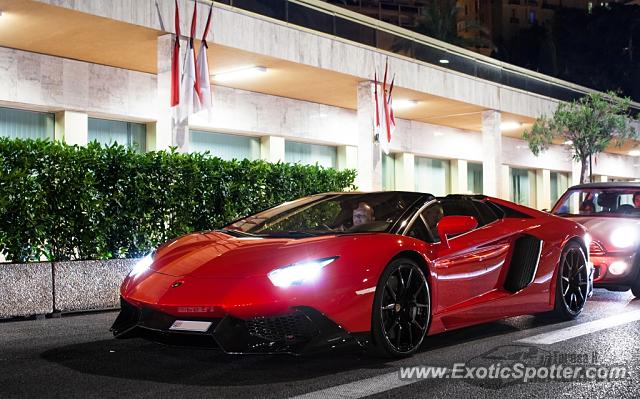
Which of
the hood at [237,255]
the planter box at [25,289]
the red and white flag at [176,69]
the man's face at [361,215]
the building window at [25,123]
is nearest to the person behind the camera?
the hood at [237,255]

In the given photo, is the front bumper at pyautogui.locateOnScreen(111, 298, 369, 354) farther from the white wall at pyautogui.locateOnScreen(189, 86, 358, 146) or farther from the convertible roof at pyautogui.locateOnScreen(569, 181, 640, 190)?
the white wall at pyautogui.locateOnScreen(189, 86, 358, 146)

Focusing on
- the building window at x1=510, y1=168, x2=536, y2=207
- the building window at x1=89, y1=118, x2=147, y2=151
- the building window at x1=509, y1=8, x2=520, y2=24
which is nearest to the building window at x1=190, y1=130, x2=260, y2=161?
the building window at x1=89, y1=118, x2=147, y2=151

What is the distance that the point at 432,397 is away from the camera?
475 centimetres

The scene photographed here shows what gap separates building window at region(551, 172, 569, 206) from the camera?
4172 cm

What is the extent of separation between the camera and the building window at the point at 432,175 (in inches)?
1264

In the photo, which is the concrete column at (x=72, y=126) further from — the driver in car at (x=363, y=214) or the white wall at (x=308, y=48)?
the driver in car at (x=363, y=214)

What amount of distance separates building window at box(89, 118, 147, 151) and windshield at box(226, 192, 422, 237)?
1373cm

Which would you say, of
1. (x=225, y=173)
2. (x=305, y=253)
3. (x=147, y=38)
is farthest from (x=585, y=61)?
(x=305, y=253)

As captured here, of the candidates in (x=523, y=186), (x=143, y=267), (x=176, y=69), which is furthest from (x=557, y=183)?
(x=143, y=267)

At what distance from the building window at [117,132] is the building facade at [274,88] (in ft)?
0.12

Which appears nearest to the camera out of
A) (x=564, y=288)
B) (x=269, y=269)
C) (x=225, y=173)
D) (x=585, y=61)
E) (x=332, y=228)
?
(x=269, y=269)

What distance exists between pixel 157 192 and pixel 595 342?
5.81 m

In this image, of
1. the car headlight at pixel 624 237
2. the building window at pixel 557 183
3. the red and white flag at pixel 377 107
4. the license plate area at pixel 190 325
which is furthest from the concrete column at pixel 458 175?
the license plate area at pixel 190 325

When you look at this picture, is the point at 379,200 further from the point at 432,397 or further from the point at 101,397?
the point at 101,397
